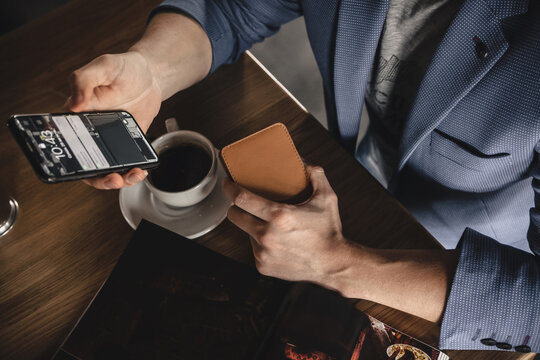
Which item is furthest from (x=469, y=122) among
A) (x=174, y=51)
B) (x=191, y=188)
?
(x=174, y=51)

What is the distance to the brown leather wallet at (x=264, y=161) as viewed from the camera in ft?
2.02

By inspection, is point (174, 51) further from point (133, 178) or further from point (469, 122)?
point (469, 122)

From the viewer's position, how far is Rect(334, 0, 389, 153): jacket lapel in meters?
0.73

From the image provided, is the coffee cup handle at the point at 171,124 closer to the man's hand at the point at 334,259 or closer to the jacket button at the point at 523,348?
the man's hand at the point at 334,259

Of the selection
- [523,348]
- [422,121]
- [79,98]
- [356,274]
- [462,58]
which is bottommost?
[523,348]

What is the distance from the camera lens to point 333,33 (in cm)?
80

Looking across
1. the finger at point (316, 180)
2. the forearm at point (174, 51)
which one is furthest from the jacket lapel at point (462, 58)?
the forearm at point (174, 51)

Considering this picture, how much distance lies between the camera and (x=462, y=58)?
2.14 feet

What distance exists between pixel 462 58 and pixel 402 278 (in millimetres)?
407

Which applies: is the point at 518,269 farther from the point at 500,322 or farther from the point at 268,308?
the point at 268,308

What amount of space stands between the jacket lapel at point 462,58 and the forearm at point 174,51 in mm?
480

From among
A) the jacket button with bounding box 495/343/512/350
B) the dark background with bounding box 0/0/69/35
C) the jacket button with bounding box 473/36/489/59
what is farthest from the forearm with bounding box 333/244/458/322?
the dark background with bounding box 0/0/69/35

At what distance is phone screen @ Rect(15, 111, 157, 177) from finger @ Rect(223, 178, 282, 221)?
0.16m

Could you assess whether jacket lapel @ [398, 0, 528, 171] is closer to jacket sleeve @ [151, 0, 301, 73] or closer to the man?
the man
